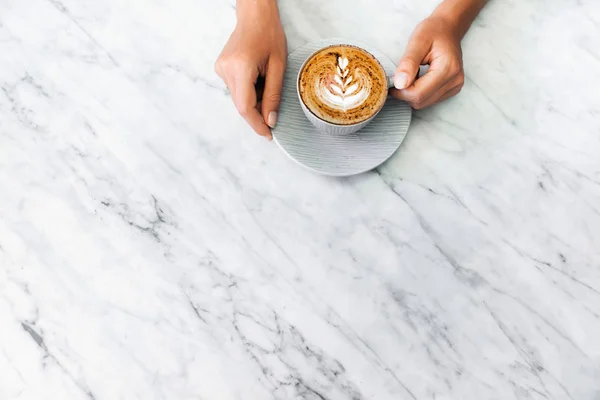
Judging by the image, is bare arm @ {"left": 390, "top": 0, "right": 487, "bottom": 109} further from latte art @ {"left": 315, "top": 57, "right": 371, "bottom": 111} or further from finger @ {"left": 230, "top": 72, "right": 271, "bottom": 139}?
finger @ {"left": 230, "top": 72, "right": 271, "bottom": 139}

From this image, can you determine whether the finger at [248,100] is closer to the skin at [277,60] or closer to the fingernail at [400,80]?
the skin at [277,60]

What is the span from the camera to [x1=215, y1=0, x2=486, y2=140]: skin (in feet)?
2.33

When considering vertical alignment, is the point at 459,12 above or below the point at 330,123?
above

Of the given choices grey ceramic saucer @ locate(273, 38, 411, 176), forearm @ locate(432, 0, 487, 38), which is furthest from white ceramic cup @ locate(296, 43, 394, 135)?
forearm @ locate(432, 0, 487, 38)

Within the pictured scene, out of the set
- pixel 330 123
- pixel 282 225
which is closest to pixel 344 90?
pixel 330 123

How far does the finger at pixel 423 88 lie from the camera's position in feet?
2.31

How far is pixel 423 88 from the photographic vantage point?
0.70 m

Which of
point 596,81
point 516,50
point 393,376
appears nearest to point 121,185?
point 393,376

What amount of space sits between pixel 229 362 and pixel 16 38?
0.64 meters

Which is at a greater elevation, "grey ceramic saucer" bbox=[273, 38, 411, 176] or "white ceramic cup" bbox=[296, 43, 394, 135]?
"white ceramic cup" bbox=[296, 43, 394, 135]

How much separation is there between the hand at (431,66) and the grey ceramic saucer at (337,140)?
39 millimetres

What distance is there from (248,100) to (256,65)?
57 millimetres

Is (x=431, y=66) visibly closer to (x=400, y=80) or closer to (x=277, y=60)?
(x=400, y=80)

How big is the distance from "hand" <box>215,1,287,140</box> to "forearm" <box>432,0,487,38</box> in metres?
0.26
